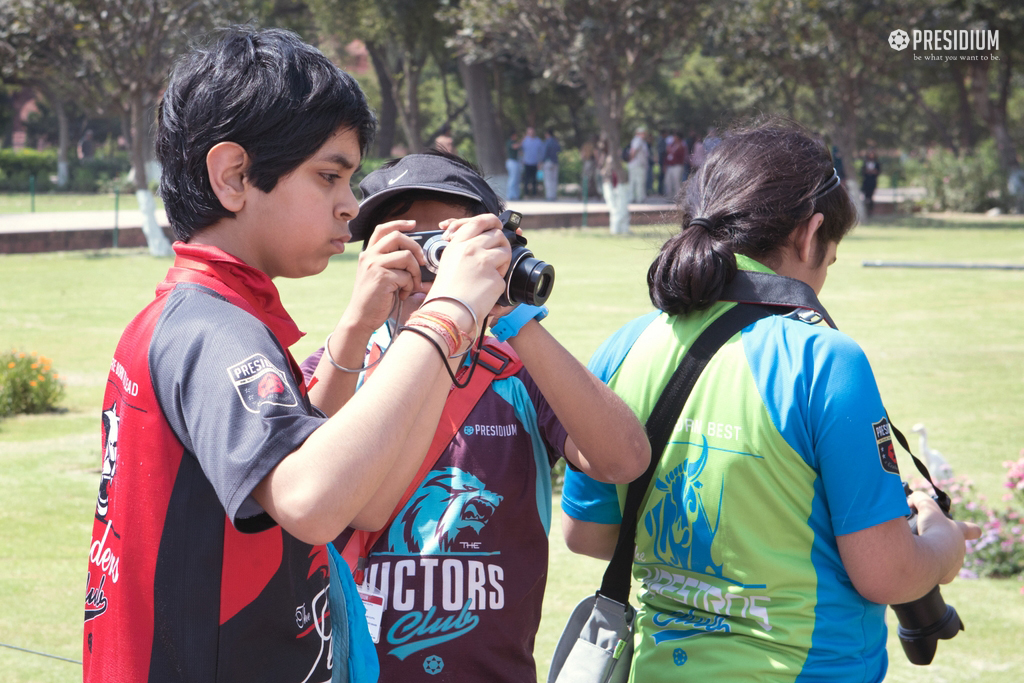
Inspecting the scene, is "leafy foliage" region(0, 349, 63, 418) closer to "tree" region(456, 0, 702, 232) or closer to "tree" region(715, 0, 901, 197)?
"tree" region(456, 0, 702, 232)

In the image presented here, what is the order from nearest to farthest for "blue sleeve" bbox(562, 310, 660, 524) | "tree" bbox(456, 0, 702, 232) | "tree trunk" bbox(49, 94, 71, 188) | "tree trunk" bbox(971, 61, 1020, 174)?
"blue sleeve" bbox(562, 310, 660, 524), "tree" bbox(456, 0, 702, 232), "tree trunk" bbox(971, 61, 1020, 174), "tree trunk" bbox(49, 94, 71, 188)

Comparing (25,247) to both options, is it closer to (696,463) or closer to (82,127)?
(696,463)

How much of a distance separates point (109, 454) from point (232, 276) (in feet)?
1.07

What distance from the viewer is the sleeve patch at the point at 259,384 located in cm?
133

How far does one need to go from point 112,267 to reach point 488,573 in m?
16.0

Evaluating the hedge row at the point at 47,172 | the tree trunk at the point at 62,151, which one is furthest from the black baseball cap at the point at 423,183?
the tree trunk at the point at 62,151

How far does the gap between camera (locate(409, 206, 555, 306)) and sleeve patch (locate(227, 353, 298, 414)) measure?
0.41 m

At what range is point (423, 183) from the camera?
6.75 ft

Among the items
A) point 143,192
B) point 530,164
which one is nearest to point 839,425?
point 143,192

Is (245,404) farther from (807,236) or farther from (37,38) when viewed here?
(37,38)

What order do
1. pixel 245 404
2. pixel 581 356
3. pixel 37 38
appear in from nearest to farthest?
pixel 245 404 < pixel 581 356 < pixel 37 38

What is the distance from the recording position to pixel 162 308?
146cm

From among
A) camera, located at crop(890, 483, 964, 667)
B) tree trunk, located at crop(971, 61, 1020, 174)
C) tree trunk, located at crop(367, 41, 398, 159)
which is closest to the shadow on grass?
tree trunk, located at crop(971, 61, 1020, 174)

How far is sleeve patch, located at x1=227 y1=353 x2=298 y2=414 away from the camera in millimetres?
1328
